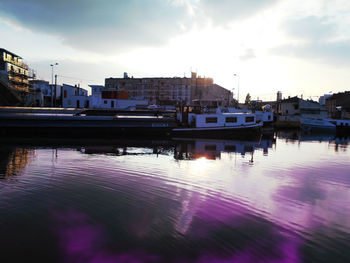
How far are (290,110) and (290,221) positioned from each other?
8080 centimetres

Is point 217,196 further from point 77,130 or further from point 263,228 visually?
point 77,130

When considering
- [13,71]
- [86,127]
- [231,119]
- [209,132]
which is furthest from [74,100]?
[231,119]

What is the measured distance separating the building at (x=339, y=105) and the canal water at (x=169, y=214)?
270 feet

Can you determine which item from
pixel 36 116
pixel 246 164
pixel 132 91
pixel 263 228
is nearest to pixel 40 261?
pixel 263 228

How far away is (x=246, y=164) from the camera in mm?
19406

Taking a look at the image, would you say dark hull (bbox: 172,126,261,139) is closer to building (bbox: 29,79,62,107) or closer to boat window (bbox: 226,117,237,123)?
boat window (bbox: 226,117,237,123)

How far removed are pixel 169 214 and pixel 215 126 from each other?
1192 inches

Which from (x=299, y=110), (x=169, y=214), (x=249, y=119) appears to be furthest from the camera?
(x=299, y=110)

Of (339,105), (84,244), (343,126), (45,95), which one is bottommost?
(84,244)

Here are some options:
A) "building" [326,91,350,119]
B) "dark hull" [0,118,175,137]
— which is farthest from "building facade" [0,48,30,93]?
"building" [326,91,350,119]

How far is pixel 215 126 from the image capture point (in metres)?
38.6

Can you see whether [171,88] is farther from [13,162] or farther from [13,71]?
[13,162]

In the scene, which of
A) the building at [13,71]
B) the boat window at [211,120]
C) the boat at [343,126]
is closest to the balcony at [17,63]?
the building at [13,71]

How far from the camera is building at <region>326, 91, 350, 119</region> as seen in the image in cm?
8488
